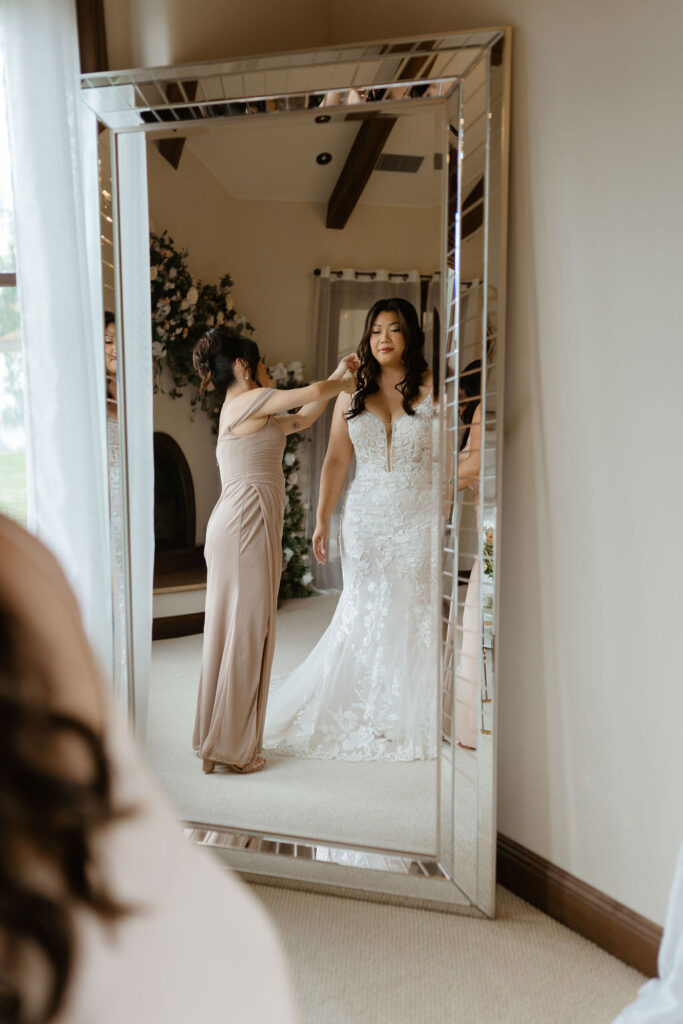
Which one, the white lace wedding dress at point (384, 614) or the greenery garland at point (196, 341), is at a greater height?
the greenery garland at point (196, 341)

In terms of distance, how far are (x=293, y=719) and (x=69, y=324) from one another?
1166mm

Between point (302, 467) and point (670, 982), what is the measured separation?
128 centimetres

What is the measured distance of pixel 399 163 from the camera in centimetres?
183

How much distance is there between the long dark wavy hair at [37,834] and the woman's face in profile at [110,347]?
195 cm

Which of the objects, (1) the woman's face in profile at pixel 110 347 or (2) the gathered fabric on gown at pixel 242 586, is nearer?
(2) the gathered fabric on gown at pixel 242 586

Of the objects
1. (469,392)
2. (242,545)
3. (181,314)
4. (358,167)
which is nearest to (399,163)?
(358,167)

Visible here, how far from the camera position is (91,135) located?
208cm

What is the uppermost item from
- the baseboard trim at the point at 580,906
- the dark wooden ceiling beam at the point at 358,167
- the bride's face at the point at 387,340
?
the dark wooden ceiling beam at the point at 358,167

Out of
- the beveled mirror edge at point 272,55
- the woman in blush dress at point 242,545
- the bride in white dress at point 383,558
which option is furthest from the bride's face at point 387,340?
the beveled mirror edge at point 272,55

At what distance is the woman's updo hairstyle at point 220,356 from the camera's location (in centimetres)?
200

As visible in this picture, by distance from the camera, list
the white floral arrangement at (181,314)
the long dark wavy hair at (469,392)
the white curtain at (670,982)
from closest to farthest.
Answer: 1. the white curtain at (670,982)
2. the long dark wavy hair at (469,392)
3. the white floral arrangement at (181,314)

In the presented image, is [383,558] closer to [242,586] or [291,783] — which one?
[242,586]

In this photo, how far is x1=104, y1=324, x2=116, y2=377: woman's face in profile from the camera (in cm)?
212

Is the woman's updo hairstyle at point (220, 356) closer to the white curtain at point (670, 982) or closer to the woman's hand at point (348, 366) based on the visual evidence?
the woman's hand at point (348, 366)
